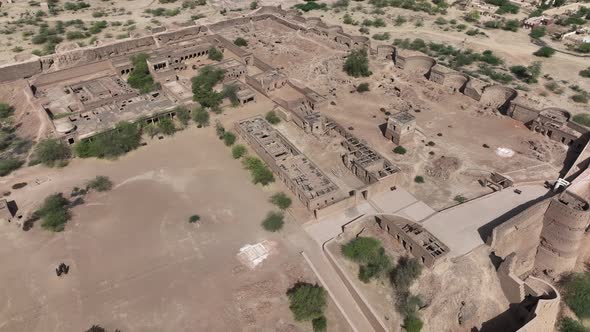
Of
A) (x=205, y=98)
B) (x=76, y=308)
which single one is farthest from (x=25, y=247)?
(x=205, y=98)

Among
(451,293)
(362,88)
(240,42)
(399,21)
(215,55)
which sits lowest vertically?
(451,293)

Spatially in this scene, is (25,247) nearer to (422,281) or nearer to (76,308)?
(76,308)

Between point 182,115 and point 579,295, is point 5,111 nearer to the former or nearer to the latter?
point 182,115

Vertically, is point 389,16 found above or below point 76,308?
above

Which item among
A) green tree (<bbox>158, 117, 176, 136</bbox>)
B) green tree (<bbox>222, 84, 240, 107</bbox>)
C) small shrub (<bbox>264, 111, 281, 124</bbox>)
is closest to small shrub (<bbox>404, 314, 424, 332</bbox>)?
small shrub (<bbox>264, 111, 281, 124</bbox>)

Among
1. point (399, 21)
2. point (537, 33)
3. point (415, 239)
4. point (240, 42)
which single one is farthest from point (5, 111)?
point (537, 33)

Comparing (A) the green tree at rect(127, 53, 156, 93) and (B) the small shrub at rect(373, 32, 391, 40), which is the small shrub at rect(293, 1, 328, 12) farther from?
(A) the green tree at rect(127, 53, 156, 93)
